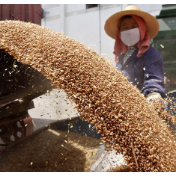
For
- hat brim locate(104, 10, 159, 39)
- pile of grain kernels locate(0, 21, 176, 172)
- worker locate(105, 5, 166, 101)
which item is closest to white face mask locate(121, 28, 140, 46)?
worker locate(105, 5, 166, 101)

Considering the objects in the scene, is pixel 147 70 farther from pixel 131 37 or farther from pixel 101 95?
pixel 101 95

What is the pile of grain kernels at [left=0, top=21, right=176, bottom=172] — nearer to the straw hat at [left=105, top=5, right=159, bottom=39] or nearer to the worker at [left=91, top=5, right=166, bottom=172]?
the worker at [left=91, top=5, right=166, bottom=172]

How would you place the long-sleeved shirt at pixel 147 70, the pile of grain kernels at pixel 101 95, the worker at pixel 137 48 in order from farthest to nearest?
the worker at pixel 137 48 < the long-sleeved shirt at pixel 147 70 < the pile of grain kernels at pixel 101 95

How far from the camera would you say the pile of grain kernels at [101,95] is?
0.73m

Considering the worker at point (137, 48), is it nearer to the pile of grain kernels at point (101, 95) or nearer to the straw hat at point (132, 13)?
the straw hat at point (132, 13)

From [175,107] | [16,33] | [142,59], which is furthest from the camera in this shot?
[142,59]

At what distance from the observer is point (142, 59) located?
1508mm

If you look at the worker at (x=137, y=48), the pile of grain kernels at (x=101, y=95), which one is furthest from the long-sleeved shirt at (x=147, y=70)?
the pile of grain kernels at (x=101, y=95)

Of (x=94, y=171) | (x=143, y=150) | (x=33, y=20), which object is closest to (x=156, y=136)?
(x=143, y=150)

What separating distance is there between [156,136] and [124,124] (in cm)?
16

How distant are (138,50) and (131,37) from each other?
0.46 ft

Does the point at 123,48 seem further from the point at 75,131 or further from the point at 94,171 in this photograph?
the point at 94,171

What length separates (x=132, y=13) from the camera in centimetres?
148

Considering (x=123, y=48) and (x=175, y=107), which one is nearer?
(x=175, y=107)
